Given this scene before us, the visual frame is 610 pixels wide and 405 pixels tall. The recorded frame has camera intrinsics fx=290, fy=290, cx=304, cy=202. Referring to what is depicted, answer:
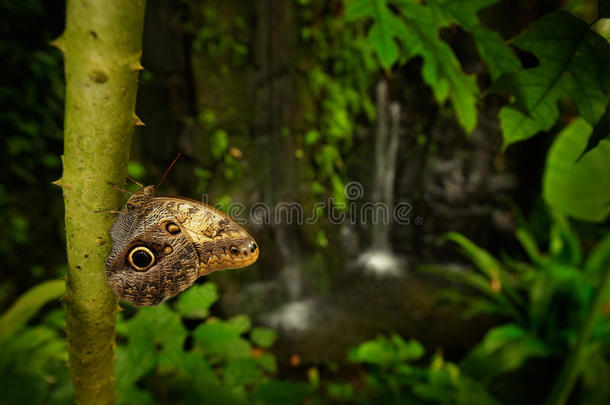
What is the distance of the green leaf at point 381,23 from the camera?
0.48 meters

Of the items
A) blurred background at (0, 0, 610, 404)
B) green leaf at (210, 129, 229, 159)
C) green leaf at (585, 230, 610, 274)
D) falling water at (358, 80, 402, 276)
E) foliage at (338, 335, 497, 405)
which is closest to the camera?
blurred background at (0, 0, 610, 404)

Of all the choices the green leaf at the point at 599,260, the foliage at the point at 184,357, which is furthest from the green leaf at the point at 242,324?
the green leaf at the point at 599,260

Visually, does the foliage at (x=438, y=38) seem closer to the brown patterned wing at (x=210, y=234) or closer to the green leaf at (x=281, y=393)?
the brown patterned wing at (x=210, y=234)

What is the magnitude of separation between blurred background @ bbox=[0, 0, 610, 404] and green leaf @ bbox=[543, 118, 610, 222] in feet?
0.50

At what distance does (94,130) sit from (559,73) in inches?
18.0

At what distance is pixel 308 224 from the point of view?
8.48 ft

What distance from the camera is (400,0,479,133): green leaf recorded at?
0.45 m

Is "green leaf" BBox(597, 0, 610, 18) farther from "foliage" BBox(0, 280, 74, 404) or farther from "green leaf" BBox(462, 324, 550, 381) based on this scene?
"green leaf" BBox(462, 324, 550, 381)

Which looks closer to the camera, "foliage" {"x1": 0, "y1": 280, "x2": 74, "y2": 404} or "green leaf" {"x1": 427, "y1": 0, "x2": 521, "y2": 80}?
"green leaf" {"x1": 427, "y1": 0, "x2": 521, "y2": 80}

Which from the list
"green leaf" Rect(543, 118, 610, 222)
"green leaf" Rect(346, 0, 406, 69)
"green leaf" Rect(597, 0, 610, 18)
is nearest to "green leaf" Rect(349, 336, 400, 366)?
"green leaf" Rect(543, 118, 610, 222)

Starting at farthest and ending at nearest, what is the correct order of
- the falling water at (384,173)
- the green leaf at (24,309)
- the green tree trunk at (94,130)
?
the falling water at (384,173), the green leaf at (24,309), the green tree trunk at (94,130)

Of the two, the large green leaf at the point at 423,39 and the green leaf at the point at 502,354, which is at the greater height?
the large green leaf at the point at 423,39

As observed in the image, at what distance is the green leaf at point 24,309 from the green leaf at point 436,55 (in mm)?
1201

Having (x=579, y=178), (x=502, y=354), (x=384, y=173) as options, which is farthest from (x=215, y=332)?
(x=384, y=173)
